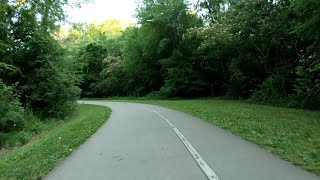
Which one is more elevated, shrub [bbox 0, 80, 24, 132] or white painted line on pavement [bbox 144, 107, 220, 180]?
shrub [bbox 0, 80, 24, 132]

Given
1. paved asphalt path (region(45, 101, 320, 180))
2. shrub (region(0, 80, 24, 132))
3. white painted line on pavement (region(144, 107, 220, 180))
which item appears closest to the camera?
white painted line on pavement (region(144, 107, 220, 180))

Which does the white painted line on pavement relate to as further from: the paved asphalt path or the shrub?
the shrub

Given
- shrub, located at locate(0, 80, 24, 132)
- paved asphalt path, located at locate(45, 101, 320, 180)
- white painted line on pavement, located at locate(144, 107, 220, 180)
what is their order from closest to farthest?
1. white painted line on pavement, located at locate(144, 107, 220, 180)
2. paved asphalt path, located at locate(45, 101, 320, 180)
3. shrub, located at locate(0, 80, 24, 132)

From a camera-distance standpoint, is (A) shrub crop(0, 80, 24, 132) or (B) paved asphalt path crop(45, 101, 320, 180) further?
(A) shrub crop(0, 80, 24, 132)

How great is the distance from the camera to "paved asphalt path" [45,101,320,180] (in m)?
6.32

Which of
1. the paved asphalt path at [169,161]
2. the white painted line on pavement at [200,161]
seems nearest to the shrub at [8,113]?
the paved asphalt path at [169,161]

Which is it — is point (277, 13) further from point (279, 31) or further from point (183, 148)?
point (183, 148)

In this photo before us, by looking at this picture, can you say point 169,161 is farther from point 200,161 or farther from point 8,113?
point 8,113

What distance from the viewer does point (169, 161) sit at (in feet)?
24.9

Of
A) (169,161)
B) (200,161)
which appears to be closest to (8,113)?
(169,161)

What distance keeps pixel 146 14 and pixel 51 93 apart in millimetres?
25694

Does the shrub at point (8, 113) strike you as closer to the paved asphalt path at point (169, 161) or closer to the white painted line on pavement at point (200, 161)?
the paved asphalt path at point (169, 161)

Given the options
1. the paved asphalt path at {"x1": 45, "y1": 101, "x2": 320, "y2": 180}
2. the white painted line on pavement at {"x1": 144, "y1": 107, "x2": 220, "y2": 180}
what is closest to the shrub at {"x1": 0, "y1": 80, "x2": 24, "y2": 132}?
the paved asphalt path at {"x1": 45, "y1": 101, "x2": 320, "y2": 180}

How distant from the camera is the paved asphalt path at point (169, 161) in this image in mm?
6320
